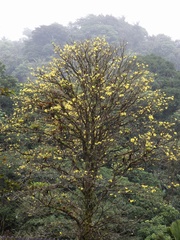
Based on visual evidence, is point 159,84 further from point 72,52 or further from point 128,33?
→ point 128,33

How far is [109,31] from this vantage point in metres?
55.4

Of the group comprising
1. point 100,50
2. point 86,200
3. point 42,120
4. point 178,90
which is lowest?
point 86,200

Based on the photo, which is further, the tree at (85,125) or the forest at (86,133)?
the tree at (85,125)

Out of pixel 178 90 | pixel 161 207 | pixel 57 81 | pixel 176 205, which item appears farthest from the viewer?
pixel 178 90

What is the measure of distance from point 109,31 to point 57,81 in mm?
49495

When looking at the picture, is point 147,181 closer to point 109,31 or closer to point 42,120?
point 42,120

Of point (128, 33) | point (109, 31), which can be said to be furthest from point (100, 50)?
point (128, 33)

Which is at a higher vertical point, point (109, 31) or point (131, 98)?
point (109, 31)

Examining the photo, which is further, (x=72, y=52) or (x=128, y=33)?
(x=128, y=33)

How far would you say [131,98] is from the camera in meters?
8.92

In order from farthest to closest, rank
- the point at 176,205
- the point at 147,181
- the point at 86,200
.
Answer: the point at 147,181 < the point at 176,205 < the point at 86,200

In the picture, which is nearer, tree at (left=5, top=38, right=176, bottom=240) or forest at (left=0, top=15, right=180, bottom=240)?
forest at (left=0, top=15, right=180, bottom=240)

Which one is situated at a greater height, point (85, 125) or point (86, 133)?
point (85, 125)

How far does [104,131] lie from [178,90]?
1654cm
